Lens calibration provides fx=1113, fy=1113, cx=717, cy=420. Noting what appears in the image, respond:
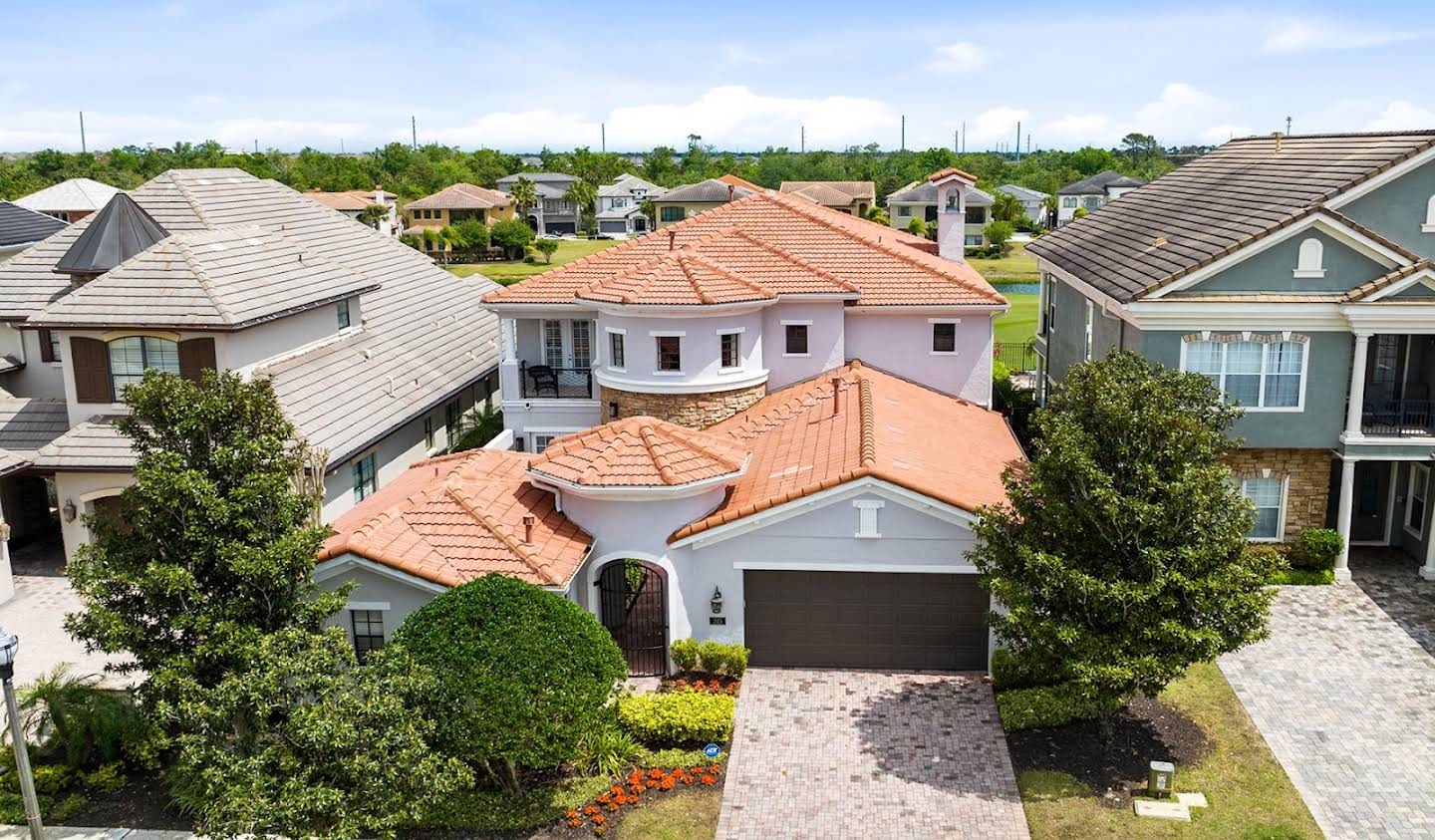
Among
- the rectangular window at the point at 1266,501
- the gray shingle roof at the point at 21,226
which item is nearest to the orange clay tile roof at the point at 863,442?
the rectangular window at the point at 1266,501

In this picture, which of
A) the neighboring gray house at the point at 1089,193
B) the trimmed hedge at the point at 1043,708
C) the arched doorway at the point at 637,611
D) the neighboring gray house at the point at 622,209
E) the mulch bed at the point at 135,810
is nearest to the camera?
the mulch bed at the point at 135,810

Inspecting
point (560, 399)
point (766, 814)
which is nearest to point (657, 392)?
point (560, 399)

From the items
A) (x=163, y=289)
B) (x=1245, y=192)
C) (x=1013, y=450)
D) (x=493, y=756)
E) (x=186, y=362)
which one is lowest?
(x=493, y=756)

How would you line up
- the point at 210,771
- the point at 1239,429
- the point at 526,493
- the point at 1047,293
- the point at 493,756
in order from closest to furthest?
1. the point at 210,771
2. the point at 493,756
3. the point at 526,493
4. the point at 1239,429
5. the point at 1047,293

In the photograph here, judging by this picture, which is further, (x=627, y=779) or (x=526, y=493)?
(x=526, y=493)

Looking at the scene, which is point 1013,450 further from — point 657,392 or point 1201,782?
point 1201,782

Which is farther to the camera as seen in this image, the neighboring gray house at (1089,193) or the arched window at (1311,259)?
the neighboring gray house at (1089,193)

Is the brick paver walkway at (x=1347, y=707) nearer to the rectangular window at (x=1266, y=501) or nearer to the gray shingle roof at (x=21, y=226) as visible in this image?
the rectangular window at (x=1266, y=501)
